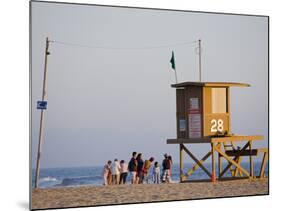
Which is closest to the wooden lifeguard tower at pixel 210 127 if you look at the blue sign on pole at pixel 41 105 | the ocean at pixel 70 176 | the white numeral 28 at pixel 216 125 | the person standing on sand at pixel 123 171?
the white numeral 28 at pixel 216 125

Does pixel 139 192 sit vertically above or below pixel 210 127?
below

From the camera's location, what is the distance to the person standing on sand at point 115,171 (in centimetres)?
1129

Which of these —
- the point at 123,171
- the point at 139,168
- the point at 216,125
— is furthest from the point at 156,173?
the point at 216,125

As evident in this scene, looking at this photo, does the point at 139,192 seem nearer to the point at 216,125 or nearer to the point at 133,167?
the point at 133,167

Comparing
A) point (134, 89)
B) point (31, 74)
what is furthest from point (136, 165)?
point (31, 74)

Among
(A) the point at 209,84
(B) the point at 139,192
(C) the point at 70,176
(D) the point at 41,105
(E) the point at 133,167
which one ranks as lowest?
(B) the point at 139,192

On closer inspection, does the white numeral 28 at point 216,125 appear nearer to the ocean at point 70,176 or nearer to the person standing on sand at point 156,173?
the person standing on sand at point 156,173

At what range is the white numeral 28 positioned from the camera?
12086 mm

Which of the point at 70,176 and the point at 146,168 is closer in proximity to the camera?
the point at 70,176

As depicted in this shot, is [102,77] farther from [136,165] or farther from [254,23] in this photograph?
[254,23]

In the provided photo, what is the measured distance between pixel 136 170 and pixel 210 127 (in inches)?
59.2

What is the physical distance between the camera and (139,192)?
11.4 meters

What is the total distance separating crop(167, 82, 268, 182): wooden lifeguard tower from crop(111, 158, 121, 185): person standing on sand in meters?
0.98

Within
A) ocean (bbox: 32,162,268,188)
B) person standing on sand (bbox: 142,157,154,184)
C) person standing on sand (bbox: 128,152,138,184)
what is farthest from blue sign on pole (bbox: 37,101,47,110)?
person standing on sand (bbox: 142,157,154,184)
